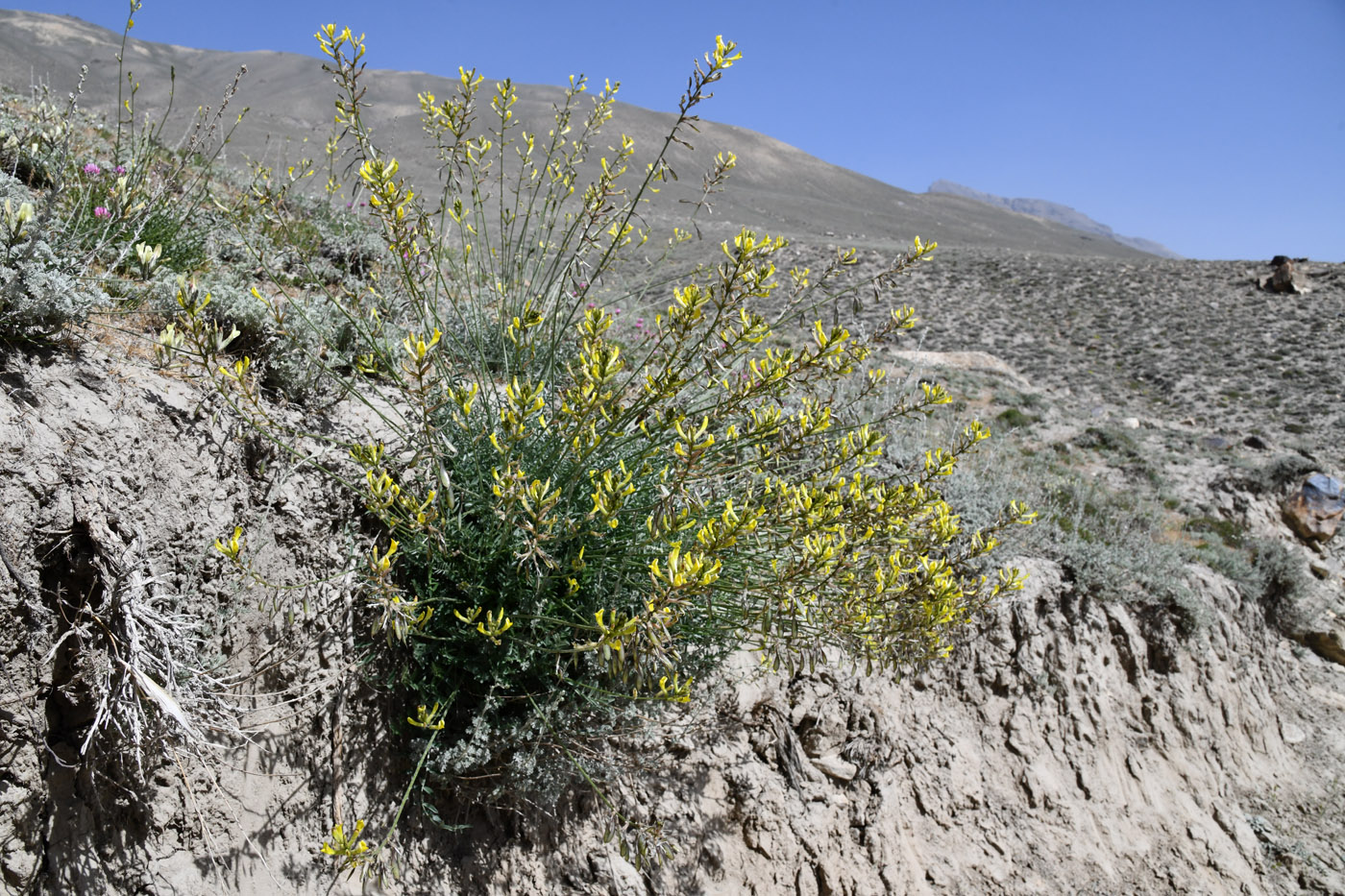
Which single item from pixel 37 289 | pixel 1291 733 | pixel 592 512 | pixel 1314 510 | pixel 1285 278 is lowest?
pixel 1291 733

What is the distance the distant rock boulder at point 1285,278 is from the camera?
2233cm

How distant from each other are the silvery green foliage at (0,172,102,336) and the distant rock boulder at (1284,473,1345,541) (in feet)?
34.9

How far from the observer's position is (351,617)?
2.68 m

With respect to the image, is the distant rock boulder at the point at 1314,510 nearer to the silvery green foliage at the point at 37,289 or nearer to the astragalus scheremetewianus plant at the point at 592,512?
the astragalus scheremetewianus plant at the point at 592,512

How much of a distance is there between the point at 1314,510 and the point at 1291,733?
10.7ft

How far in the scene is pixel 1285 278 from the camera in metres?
22.6

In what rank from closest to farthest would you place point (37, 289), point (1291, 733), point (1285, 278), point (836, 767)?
point (37, 289)
point (836, 767)
point (1291, 733)
point (1285, 278)

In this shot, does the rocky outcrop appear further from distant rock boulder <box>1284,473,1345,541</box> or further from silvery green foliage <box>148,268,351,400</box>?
distant rock boulder <box>1284,473,1345,541</box>

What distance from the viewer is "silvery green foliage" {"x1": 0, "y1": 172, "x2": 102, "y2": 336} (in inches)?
87.7

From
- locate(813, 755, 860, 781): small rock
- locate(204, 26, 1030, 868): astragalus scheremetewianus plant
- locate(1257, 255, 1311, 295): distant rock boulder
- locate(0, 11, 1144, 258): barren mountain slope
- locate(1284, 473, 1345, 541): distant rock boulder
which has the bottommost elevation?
locate(813, 755, 860, 781): small rock

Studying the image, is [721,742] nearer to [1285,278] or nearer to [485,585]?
[485,585]

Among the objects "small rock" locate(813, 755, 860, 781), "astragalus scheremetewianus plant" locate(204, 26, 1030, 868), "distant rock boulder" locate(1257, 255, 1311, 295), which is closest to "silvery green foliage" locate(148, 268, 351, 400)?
"astragalus scheremetewianus plant" locate(204, 26, 1030, 868)

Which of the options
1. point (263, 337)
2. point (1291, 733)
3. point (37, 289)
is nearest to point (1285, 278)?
point (1291, 733)

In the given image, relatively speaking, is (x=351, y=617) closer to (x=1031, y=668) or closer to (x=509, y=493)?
(x=509, y=493)
